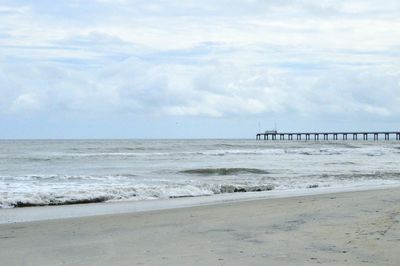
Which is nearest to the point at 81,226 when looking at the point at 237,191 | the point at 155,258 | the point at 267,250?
the point at 155,258

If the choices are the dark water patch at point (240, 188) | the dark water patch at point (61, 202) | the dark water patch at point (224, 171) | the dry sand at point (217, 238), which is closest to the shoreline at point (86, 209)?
the dark water patch at point (61, 202)

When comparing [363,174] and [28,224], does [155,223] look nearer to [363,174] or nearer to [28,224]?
[28,224]

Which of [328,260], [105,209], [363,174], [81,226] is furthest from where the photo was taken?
[363,174]

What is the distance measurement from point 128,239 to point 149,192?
27.2 feet

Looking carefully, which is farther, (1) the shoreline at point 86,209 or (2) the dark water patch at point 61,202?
(2) the dark water patch at point 61,202

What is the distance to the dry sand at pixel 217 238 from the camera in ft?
20.0

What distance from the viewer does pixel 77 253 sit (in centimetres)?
660

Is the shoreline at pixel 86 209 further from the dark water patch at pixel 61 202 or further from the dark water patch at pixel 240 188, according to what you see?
the dark water patch at pixel 240 188

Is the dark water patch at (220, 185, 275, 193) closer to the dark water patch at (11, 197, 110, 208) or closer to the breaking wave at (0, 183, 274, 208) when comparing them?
the breaking wave at (0, 183, 274, 208)

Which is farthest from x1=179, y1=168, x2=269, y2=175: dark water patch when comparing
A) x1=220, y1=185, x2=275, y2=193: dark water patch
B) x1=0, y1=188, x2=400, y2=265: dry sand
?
x1=0, y1=188, x2=400, y2=265: dry sand

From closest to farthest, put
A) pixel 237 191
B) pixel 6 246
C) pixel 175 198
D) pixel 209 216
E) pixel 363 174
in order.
A: pixel 6 246 < pixel 209 216 < pixel 175 198 < pixel 237 191 < pixel 363 174

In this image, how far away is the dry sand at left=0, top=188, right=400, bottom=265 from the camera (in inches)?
240

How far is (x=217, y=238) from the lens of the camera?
24.2 feet

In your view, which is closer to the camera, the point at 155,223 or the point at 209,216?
the point at 155,223
